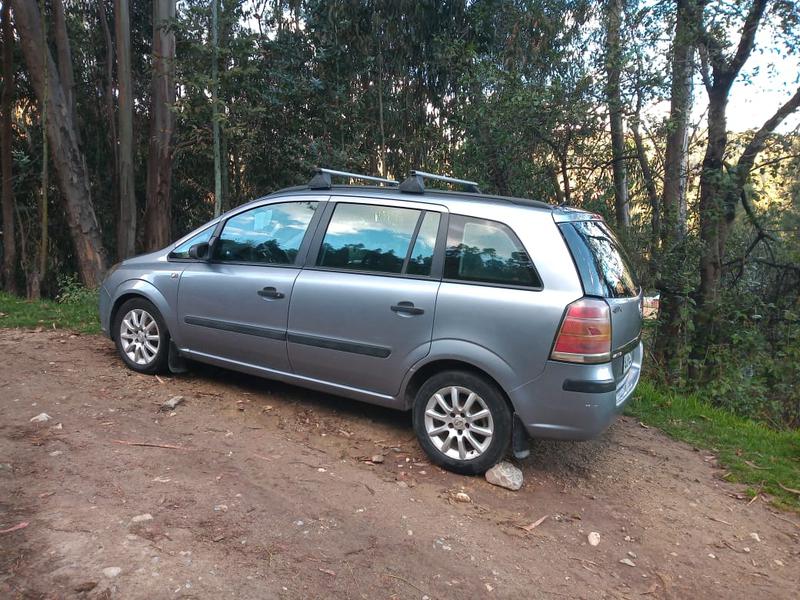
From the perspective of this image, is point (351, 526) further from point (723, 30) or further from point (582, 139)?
point (723, 30)

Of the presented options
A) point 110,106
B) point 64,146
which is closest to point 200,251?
point 64,146

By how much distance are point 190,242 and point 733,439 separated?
4.88 m

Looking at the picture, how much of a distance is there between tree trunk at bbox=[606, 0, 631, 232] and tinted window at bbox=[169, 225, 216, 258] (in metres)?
5.96

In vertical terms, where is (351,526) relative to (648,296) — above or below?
below

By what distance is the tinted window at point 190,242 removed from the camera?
5.23 metres

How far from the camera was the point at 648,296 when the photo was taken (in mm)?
8086

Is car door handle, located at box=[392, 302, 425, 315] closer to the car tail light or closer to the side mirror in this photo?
the car tail light

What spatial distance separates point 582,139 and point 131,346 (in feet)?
22.6

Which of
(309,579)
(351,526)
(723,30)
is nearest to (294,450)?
(351,526)

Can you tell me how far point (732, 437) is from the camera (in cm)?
507

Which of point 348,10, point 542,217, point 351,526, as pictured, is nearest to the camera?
point 351,526

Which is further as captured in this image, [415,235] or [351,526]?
[415,235]

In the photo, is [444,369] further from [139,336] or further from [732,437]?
[139,336]

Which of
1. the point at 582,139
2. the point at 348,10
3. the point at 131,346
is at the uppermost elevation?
the point at 348,10
